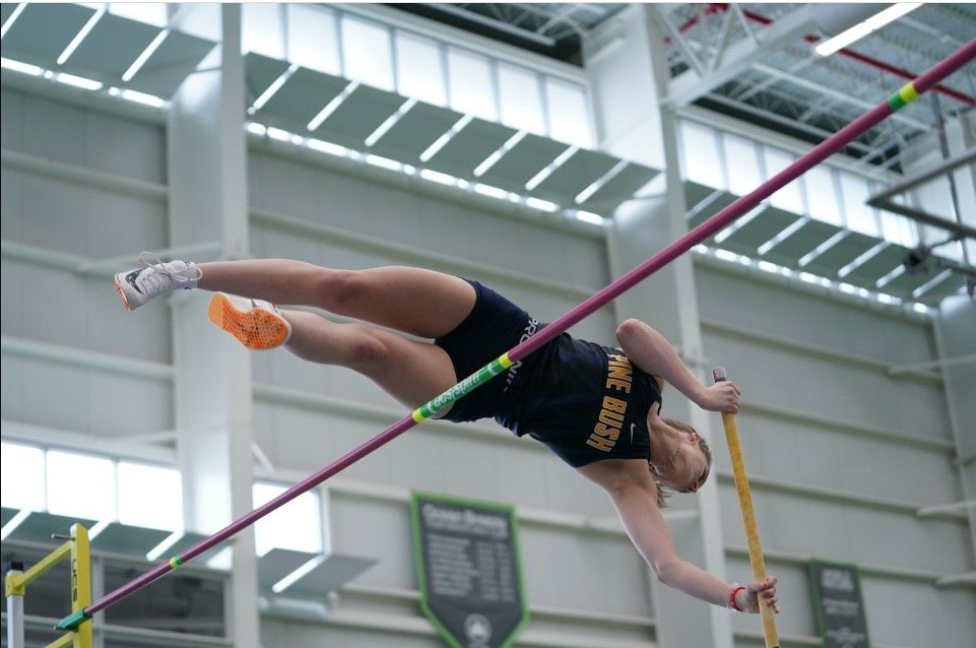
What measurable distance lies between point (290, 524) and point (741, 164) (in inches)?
300

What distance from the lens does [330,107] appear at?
12758 millimetres

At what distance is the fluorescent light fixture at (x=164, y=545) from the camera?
35.3 ft

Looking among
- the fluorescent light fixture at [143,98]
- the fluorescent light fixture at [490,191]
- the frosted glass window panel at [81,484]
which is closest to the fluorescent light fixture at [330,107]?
the fluorescent light fixture at [143,98]

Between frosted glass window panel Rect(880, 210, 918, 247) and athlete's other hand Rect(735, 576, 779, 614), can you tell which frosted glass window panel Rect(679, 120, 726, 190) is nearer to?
frosted glass window panel Rect(880, 210, 918, 247)

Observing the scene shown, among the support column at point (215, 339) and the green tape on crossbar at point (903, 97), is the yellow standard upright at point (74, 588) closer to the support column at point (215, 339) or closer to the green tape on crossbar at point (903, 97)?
the green tape on crossbar at point (903, 97)

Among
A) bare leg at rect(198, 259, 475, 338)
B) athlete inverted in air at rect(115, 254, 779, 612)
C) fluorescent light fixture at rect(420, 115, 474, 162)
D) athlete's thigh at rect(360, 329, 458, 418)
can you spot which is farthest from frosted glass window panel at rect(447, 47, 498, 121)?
bare leg at rect(198, 259, 475, 338)

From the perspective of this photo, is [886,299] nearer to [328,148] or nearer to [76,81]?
[328,148]

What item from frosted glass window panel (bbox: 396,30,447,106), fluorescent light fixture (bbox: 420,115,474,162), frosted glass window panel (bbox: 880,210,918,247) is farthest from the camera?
frosted glass window panel (bbox: 880,210,918,247)

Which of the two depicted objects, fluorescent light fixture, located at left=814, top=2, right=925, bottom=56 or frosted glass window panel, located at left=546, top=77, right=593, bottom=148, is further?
frosted glass window panel, located at left=546, top=77, right=593, bottom=148

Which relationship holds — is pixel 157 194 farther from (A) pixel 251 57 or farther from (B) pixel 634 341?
(B) pixel 634 341

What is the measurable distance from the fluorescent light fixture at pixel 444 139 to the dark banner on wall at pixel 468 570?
126 inches

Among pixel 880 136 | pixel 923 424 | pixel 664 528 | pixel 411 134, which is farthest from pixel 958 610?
pixel 664 528

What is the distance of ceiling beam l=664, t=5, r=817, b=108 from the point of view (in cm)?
1383

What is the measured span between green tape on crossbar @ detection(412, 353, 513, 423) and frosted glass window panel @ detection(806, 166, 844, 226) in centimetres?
1354
